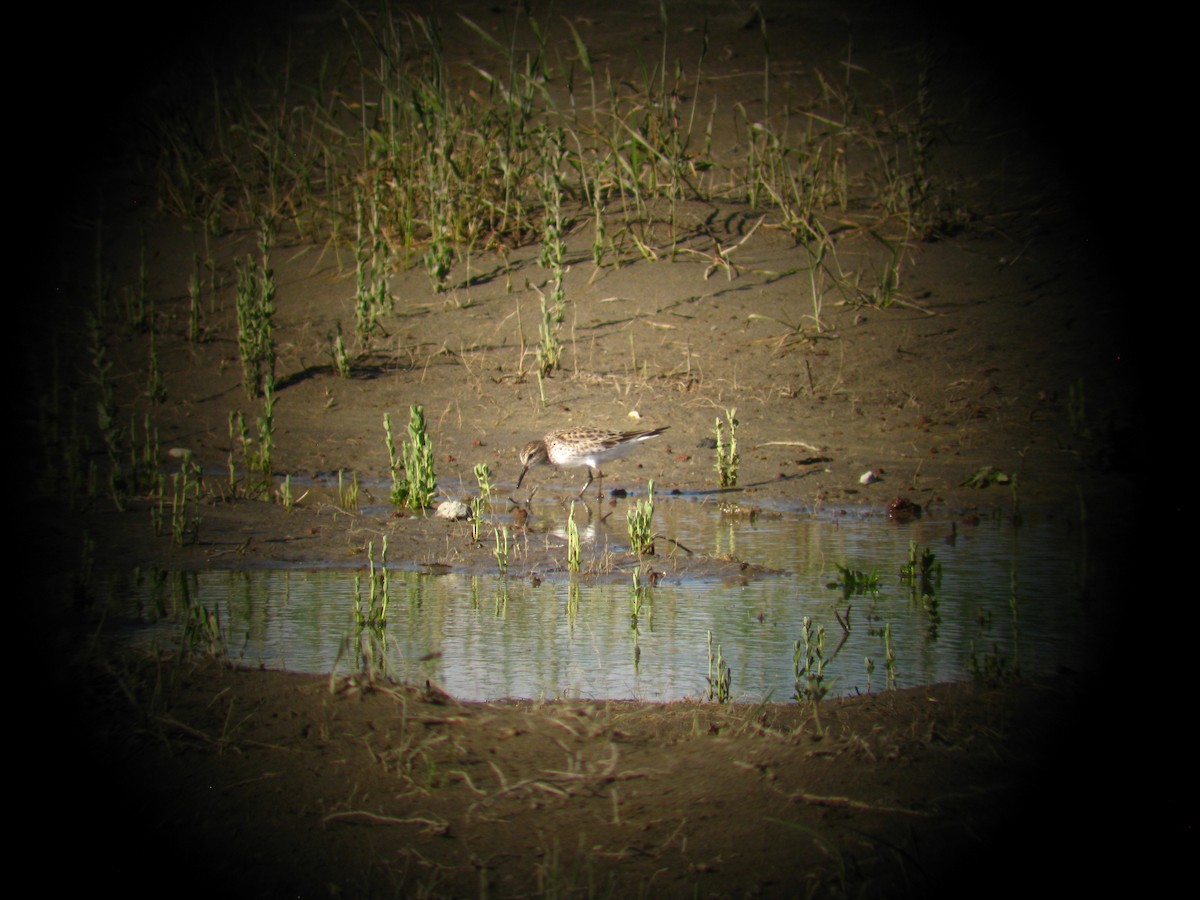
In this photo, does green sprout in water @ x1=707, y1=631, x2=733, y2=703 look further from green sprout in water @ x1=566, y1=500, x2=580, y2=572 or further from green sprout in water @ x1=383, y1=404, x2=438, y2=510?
green sprout in water @ x1=383, y1=404, x2=438, y2=510

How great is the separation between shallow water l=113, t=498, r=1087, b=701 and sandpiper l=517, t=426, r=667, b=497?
93 cm

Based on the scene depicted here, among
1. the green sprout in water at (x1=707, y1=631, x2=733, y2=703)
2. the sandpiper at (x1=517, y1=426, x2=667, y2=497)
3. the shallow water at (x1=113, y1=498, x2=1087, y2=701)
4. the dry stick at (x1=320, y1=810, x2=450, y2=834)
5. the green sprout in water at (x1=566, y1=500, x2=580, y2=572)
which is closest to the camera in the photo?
the dry stick at (x1=320, y1=810, x2=450, y2=834)

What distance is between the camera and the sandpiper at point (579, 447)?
7246mm

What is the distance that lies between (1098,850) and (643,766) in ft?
3.72

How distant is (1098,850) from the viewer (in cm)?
298

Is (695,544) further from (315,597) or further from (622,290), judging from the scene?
(622,290)

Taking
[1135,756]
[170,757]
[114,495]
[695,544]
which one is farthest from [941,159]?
[170,757]

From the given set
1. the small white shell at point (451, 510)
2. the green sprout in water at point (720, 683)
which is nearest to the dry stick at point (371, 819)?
the green sprout in water at point (720, 683)

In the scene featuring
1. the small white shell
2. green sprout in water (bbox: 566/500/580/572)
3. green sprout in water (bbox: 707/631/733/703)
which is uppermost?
the small white shell

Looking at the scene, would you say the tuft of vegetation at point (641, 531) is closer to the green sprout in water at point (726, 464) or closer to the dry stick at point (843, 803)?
the green sprout in water at point (726, 464)

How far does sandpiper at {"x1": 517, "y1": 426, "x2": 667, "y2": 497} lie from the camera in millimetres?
7246

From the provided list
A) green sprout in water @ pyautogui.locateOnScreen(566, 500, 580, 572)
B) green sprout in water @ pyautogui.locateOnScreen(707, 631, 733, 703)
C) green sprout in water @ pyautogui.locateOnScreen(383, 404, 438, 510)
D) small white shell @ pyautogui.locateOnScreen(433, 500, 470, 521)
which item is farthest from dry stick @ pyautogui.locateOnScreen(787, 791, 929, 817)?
green sprout in water @ pyautogui.locateOnScreen(383, 404, 438, 510)

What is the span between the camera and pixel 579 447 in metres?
7.24

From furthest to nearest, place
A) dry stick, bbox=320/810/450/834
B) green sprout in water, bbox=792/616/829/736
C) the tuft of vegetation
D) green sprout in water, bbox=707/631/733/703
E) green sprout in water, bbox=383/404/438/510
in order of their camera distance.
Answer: green sprout in water, bbox=383/404/438/510, the tuft of vegetation, green sprout in water, bbox=707/631/733/703, green sprout in water, bbox=792/616/829/736, dry stick, bbox=320/810/450/834
